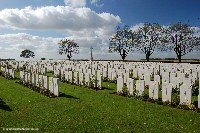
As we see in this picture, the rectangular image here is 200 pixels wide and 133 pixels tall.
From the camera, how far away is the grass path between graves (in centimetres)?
803

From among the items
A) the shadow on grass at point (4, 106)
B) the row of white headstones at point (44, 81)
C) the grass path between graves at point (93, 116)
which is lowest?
the grass path between graves at point (93, 116)

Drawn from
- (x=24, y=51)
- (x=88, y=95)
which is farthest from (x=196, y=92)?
(x=24, y=51)

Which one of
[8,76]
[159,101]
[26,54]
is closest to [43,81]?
[159,101]

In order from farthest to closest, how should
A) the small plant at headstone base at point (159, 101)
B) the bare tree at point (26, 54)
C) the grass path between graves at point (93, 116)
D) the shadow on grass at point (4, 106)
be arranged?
the bare tree at point (26, 54) → the small plant at headstone base at point (159, 101) → the shadow on grass at point (4, 106) → the grass path between graves at point (93, 116)

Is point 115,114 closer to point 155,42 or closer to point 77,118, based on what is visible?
point 77,118

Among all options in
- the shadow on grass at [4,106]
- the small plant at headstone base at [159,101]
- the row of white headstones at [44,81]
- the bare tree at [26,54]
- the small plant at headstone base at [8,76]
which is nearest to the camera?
the shadow on grass at [4,106]

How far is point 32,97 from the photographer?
44.5 feet

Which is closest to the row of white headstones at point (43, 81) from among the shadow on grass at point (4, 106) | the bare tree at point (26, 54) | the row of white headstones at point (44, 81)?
the row of white headstones at point (44, 81)

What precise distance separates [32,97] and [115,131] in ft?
23.1

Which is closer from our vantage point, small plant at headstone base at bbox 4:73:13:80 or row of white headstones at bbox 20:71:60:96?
row of white headstones at bbox 20:71:60:96

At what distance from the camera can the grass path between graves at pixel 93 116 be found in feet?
26.4

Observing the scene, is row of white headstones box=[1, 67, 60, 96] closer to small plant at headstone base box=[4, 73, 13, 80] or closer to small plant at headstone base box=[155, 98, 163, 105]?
small plant at headstone base box=[155, 98, 163, 105]

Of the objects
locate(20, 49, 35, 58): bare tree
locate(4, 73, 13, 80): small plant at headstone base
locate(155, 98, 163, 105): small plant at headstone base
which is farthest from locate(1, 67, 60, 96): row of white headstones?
locate(20, 49, 35, 58): bare tree

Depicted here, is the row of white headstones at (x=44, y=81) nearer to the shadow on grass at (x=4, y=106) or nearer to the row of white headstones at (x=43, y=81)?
the row of white headstones at (x=43, y=81)
